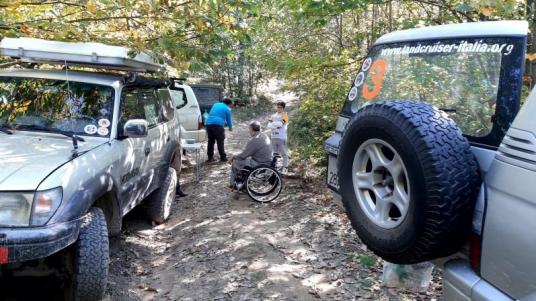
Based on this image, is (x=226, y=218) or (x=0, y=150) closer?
(x=0, y=150)

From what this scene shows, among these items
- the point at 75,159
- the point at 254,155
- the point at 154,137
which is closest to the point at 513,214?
the point at 75,159

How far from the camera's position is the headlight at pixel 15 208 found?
3.22 metres

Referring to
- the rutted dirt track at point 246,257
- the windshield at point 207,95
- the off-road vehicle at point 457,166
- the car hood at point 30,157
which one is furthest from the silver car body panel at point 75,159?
the windshield at point 207,95

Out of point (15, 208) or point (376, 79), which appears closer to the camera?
point (15, 208)

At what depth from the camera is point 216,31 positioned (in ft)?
18.4

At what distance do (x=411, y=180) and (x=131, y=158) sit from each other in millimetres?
3411

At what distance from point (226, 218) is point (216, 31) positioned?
2575 millimetres

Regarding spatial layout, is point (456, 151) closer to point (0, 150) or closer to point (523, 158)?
point (523, 158)

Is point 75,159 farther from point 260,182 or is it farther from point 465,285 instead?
point 260,182

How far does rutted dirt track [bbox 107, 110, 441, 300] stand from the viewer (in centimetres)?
432

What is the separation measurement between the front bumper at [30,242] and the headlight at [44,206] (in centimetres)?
6

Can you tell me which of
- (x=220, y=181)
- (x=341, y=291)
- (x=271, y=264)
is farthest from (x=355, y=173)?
(x=220, y=181)

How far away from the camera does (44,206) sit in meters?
3.30

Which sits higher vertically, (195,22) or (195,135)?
(195,22)
